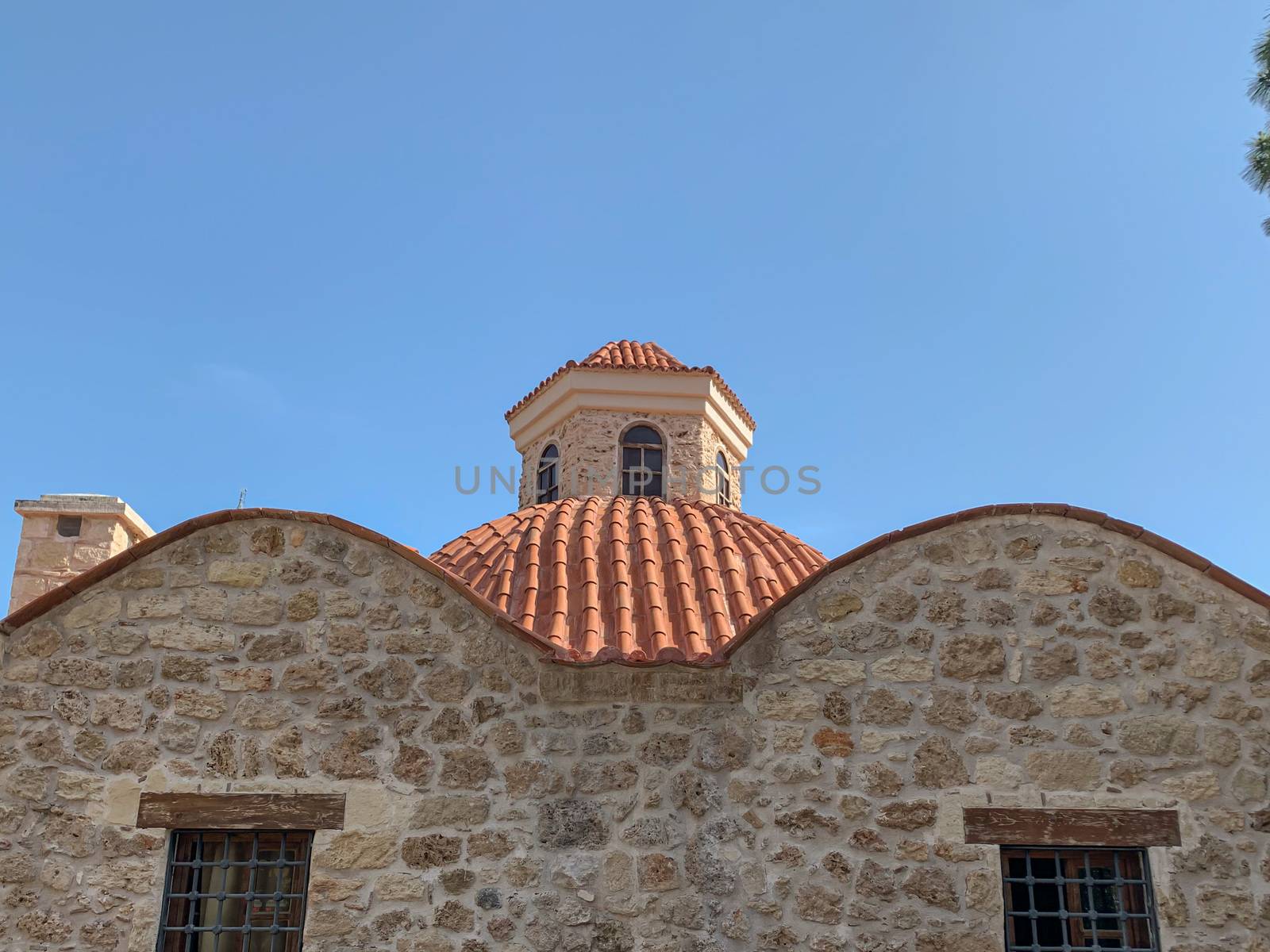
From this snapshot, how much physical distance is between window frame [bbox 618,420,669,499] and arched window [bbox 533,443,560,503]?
0.67 metres

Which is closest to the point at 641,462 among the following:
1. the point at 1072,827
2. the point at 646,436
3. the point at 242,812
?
the point at 646,436

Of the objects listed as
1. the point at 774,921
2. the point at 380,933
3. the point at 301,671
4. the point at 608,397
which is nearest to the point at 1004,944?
the point at 774,921

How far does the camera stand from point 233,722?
5465mm

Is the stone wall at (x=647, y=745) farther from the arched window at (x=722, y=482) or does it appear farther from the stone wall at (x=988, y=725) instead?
the arched window at (x=722, y=482)

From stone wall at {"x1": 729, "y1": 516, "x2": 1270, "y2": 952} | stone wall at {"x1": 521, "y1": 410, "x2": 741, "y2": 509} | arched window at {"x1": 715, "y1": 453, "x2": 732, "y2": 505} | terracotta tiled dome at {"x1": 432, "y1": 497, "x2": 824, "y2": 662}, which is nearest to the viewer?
stone wall at {"x1": 729, "y1": 516, "x2": 1270, "y2": 952}

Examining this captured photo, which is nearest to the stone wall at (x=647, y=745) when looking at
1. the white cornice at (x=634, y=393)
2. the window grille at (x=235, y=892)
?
the window grille at (x=235, y=892)

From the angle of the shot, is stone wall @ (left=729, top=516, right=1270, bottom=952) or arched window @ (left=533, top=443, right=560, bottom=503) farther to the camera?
arched window @ (left=533, top=443, right=560, bottom=503)

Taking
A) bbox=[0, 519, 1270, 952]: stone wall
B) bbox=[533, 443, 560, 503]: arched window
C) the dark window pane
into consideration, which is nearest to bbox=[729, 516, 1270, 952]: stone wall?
bbox=[0, 519, 1270, 952]: stone wall

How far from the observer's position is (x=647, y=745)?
5.43 metres

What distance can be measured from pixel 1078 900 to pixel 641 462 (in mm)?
5963

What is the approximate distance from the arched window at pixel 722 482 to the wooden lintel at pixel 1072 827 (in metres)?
5.57

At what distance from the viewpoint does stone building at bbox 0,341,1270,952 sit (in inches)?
204

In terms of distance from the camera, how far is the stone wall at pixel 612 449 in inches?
405

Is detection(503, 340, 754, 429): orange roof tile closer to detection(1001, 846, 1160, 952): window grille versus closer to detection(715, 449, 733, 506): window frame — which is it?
detection(715, 449, 733, 506): window frame
